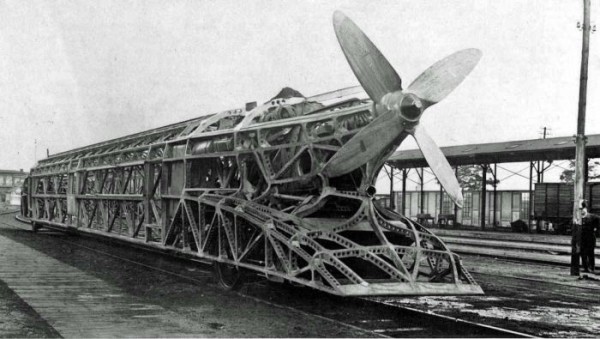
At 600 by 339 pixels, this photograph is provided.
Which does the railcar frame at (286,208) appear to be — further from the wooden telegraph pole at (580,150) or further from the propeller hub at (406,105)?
the wooden telegraph pole at (580,150)

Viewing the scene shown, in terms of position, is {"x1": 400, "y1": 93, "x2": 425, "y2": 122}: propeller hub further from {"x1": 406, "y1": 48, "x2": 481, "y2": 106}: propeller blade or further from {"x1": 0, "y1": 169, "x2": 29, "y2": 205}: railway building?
{"x1": 0, "y1": 169, "x2": 29, "y2": 205}: railway building

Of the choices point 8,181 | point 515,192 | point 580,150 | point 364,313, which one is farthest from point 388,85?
point 8,181

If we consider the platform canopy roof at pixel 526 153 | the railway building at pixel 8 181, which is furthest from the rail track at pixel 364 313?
the railway building at pixel 8 181

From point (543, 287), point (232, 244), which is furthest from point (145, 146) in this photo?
point (543, 287)

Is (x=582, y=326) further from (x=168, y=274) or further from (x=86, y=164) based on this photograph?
(x=86, y=164)

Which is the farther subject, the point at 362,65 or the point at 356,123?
the point at 356,123

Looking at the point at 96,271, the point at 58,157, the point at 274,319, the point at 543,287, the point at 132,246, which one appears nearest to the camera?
the point at 274,319
